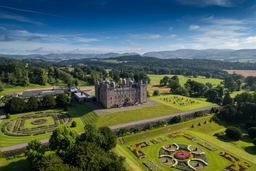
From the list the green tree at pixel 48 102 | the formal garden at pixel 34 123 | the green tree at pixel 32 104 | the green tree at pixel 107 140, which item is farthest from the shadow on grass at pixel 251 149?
the green tree at pixel 32 104

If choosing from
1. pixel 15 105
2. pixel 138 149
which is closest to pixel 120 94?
pixel 138 149

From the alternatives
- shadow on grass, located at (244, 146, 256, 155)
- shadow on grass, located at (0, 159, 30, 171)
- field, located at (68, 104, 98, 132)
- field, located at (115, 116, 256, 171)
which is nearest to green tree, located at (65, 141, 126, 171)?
field, located at (115, 116, 256, 171)

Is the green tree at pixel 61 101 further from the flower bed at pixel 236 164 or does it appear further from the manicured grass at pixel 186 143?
the flower bed at pixel 236 164

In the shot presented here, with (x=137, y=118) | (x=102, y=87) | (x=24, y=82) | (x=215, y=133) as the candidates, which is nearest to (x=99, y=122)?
(x=137, y=118)

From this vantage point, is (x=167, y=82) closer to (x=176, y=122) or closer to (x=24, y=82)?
(x=176, y=122)

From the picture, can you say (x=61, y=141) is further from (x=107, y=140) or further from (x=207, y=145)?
(x=207, y=145)

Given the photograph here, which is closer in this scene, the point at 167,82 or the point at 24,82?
the point at 24,82

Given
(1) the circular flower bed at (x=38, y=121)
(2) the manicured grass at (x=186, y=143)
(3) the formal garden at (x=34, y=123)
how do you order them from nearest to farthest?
Answer: (2) the manicured grass at (x=186, y=143)
(3) the formal garden at (x=34, y=123)
(1) the circular flower bed at (x=38, y=121)
